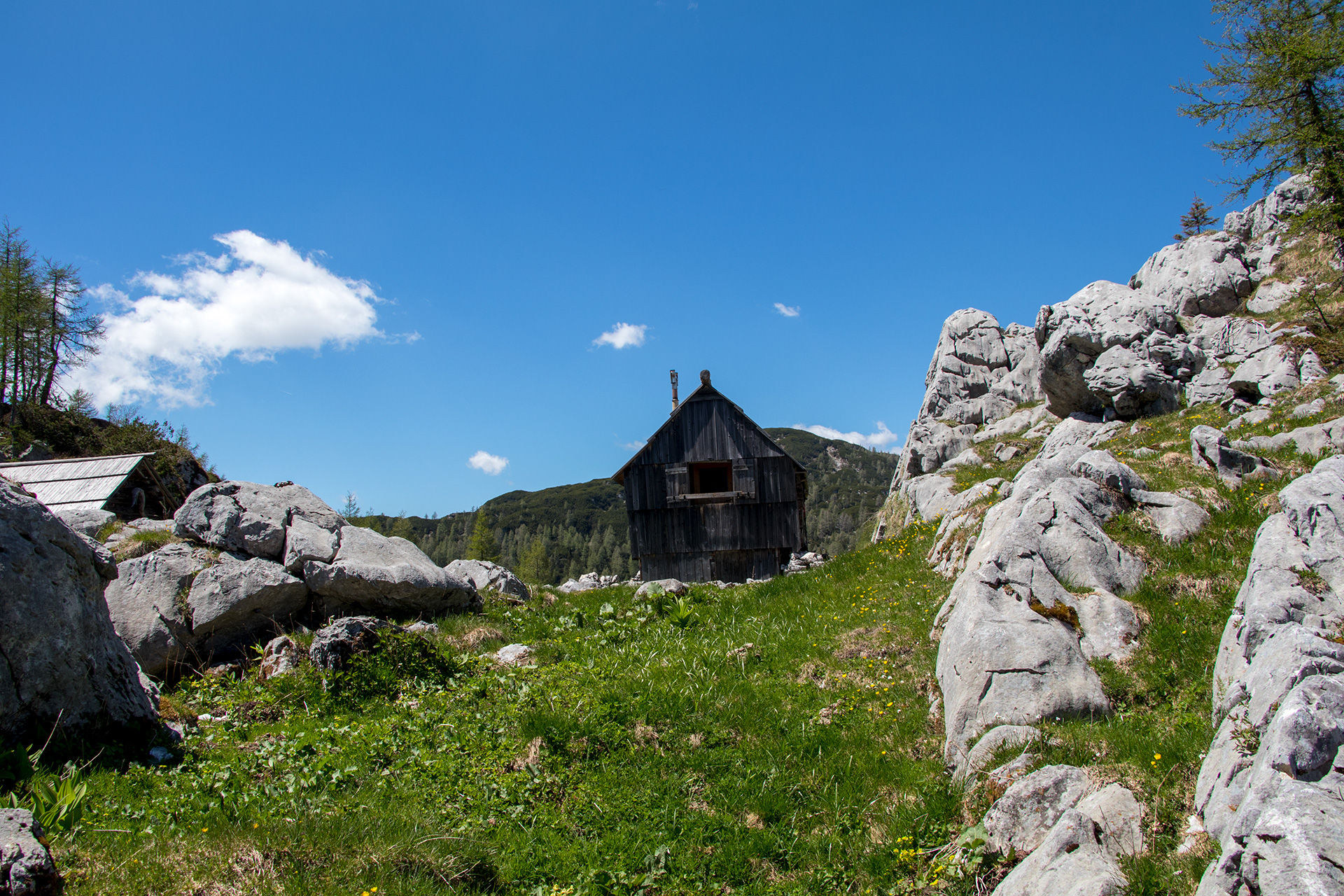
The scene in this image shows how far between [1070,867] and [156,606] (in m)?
13.4

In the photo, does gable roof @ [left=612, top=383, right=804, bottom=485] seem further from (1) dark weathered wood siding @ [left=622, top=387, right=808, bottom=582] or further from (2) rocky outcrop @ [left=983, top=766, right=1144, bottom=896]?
(2) rocky outcrop @ [left=983, top=766, right=1144, bottom=896]

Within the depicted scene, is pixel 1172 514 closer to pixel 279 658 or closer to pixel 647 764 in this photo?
pixel 647 764

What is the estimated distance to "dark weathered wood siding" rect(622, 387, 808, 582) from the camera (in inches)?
982

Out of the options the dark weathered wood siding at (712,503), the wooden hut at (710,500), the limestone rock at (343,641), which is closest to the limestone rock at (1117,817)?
the limestone rock at (343,641)

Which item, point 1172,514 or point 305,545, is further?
point 305,545

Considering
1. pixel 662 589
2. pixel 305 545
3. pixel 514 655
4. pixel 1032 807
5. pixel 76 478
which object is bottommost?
pixel 514 655

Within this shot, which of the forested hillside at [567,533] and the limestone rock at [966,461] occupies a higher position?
the limestone rock at [966,461]

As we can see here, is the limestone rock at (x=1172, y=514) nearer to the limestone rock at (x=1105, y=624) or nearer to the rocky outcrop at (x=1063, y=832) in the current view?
the limestone rock at (x=1105, y=624)

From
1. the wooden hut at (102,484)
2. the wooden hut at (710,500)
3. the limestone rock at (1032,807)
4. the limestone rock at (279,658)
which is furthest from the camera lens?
the wooden hut at (710,500)

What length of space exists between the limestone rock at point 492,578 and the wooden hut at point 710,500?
7.17 meters

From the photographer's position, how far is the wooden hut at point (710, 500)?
24.9 meters

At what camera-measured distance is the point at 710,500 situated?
25047 mm

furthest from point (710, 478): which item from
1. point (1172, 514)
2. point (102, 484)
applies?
point (1172, 514)

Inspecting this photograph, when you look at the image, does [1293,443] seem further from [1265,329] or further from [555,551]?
[555,551]
